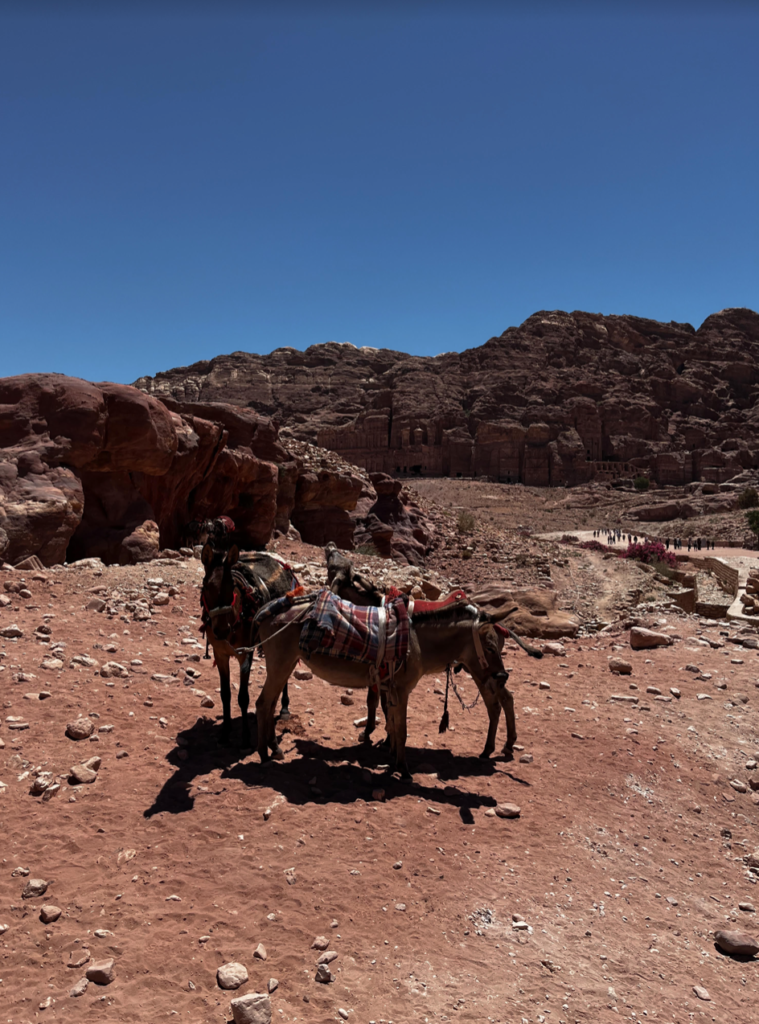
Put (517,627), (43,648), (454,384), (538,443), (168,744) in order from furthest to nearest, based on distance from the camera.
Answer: (454,384) < (538,443) < (517,627) < (43,648) < (168,744)

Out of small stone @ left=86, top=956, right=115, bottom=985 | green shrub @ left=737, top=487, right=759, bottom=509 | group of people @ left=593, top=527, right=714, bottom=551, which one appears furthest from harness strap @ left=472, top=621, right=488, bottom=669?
green shrub @ left=737, top=487, right=759, bottom=509

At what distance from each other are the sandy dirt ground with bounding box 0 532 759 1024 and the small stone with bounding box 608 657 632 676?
123cm

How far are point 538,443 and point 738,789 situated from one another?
89.6 meters

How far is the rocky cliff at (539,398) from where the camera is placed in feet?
295

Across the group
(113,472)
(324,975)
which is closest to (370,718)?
(324,975)

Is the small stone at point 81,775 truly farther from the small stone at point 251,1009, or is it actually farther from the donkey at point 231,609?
the small stone at point 251,1009

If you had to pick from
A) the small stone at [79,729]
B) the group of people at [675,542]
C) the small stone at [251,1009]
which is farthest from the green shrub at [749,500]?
the small stone at [251,1009]

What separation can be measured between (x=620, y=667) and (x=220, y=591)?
20.0 ft

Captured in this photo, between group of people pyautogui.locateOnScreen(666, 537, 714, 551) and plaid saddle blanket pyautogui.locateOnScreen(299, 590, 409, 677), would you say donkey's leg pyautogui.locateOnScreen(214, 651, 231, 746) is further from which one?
group of people pyautogui.locateOnScreen(666, 537, 714, 551)

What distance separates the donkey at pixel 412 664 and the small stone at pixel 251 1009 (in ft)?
8.02

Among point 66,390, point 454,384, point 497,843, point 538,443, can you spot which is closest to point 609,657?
point 497,843

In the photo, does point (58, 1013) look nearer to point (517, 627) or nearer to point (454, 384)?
point (517, 627)

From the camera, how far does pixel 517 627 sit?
11.3 meters

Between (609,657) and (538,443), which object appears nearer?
(609,657)
